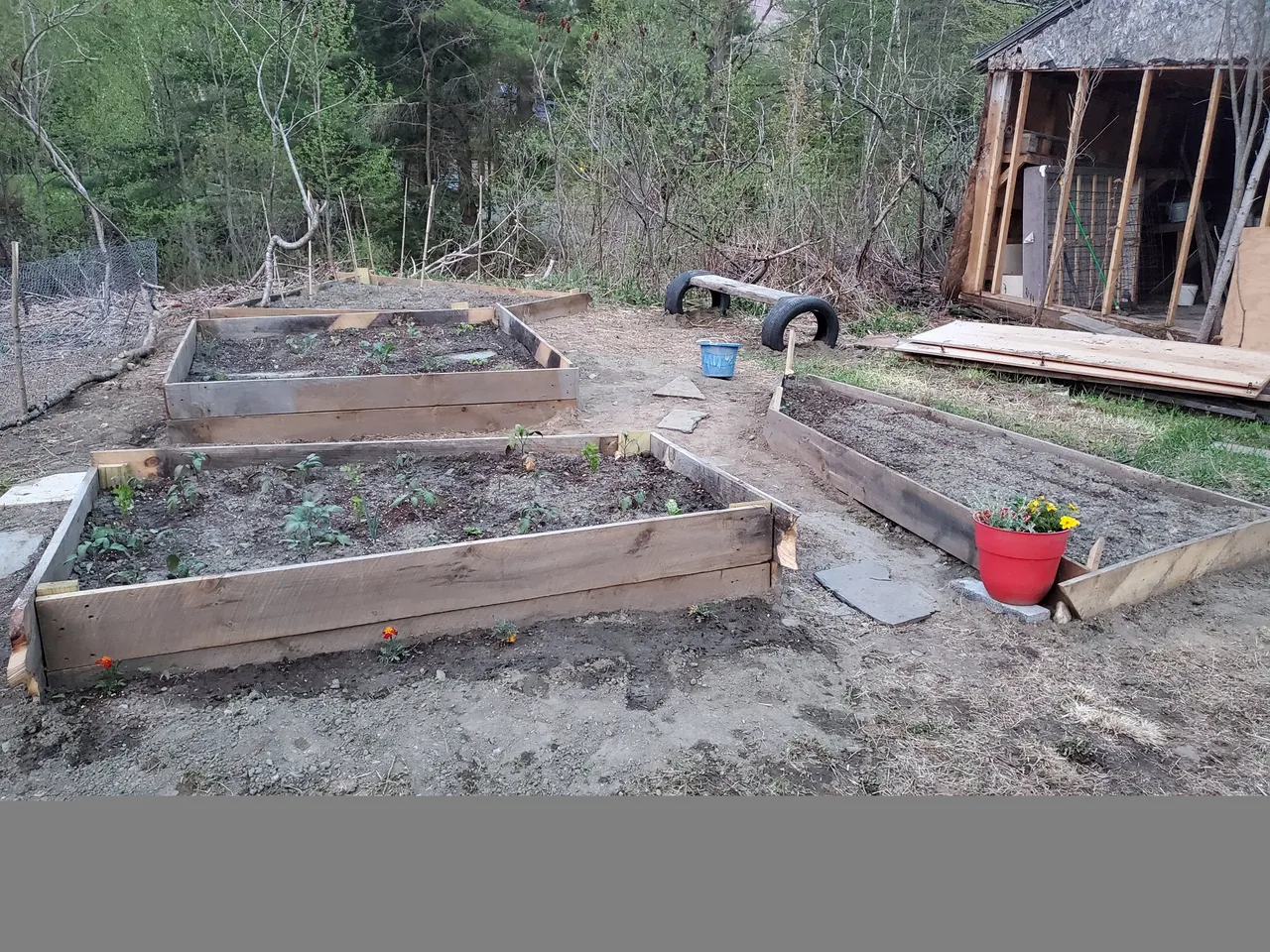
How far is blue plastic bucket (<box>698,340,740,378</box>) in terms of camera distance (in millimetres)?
6609

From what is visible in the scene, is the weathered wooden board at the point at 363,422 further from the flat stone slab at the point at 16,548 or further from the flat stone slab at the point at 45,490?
the flat stone slab at the point at 16,548

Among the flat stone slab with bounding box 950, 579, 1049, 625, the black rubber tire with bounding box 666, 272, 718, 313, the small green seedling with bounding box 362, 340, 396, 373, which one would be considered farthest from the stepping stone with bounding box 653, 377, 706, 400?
the flat stone slab with bounding box 950, 579, 1049, 625

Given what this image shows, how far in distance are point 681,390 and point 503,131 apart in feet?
37.3

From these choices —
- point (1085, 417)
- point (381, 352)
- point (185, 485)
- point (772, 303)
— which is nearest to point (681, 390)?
point (772, 303)

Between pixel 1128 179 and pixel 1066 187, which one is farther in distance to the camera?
pixel 1066 187

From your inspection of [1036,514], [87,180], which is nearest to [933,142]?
[1036,514]

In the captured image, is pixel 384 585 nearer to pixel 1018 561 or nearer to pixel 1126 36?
pixel 1018 561

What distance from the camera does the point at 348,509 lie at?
132 inches

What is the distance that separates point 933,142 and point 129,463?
1049cm

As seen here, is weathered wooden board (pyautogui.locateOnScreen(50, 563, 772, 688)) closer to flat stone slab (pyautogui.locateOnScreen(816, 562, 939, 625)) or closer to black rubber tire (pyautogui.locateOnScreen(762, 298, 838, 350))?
flat stone slab (pyautogui.locateOnScreen(816, 562, 939, 625))

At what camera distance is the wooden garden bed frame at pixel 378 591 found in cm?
240

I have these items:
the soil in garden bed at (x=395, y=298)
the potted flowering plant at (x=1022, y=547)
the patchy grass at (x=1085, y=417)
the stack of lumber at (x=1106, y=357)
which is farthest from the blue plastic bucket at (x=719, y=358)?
the potted flowering plant at (x=1022, y=547)

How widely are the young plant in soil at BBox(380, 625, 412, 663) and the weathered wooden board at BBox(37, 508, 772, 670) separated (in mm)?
56

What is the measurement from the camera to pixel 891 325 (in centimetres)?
880
